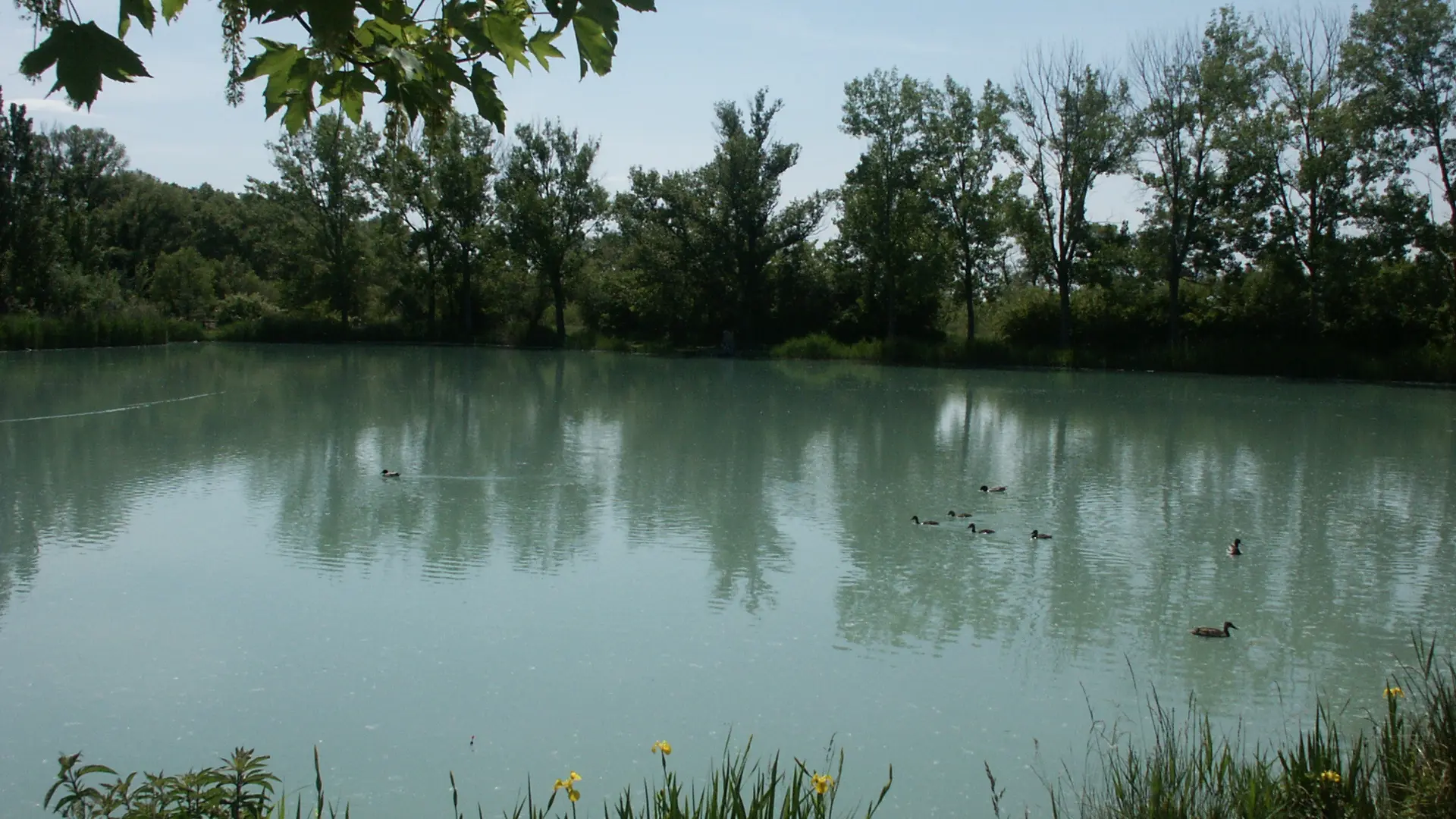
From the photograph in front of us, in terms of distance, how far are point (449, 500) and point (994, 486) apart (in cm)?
516

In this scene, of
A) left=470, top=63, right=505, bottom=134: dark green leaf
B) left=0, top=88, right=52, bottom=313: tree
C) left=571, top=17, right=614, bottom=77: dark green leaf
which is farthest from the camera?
left=0, top=88, right=52, bottom=313: tree

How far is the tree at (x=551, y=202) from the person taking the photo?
41.5 meters

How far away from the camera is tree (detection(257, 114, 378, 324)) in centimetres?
4250

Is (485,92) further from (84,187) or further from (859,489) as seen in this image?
(84,187)

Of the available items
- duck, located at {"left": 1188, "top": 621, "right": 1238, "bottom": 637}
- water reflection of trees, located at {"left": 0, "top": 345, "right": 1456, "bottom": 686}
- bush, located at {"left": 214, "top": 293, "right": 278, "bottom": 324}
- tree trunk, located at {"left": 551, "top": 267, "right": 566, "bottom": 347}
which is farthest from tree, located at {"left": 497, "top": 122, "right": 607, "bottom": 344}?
duck, located at {"left": 1188, "top": 621, "right": 1238, "bottom": 637}

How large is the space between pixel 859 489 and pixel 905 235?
26128mm

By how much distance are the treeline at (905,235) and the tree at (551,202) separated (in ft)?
0.34

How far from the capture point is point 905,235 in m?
35.6

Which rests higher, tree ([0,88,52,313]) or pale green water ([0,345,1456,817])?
tree ([0,88,52,313])

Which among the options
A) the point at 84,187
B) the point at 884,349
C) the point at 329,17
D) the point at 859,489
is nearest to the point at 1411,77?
the point at 884,349

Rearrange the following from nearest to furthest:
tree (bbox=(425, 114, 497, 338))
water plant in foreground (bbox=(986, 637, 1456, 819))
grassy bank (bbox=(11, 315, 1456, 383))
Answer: water plant in foreground (bbox=(986, 637, 1456, 819)) < grassy bank (bbox=(11, 315, 1456, 383)) < tree (bbox=(425, 114, 497, 338))

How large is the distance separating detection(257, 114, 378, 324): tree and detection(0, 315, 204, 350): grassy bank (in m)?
5.74

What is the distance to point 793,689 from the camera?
16.8 ft

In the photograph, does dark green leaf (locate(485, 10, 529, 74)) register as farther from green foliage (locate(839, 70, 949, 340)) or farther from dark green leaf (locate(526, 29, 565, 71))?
green foliage (locate(839, 70, 949, 340))
